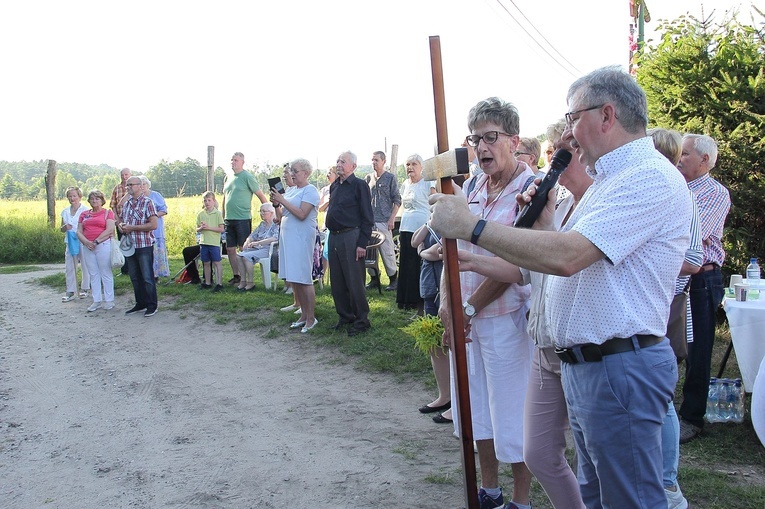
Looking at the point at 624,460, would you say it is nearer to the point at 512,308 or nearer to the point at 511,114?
the point at 512,308

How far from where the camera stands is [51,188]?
18.6 metres

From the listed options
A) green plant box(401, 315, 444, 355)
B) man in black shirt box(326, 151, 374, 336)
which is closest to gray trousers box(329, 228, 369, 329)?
man in black shirt box(326, 151, 374, 336)

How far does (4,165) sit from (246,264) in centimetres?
11771

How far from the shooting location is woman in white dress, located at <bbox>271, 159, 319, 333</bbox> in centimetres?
833

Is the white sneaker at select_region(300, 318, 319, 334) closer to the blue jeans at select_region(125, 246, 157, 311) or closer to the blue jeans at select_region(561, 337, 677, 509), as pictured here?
the blue jeans at select_region(125, 246, 157, 311)

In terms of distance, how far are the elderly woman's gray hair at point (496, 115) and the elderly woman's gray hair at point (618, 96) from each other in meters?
1.06

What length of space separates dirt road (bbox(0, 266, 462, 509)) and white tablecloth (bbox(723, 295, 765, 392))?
2184mm

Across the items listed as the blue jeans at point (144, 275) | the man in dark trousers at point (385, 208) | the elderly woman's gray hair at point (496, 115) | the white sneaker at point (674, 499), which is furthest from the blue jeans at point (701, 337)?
the blue jeans at point (144, 275)

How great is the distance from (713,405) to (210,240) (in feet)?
28.6

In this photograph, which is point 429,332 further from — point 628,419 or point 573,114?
point 573,114

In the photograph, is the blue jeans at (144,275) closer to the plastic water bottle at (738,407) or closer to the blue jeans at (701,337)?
the blue jeans at (701,337)

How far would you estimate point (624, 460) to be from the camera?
2.29 meters

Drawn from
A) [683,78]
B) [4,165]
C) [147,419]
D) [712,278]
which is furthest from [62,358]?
[4,165]

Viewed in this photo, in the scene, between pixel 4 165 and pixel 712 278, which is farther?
pixel 4 165
